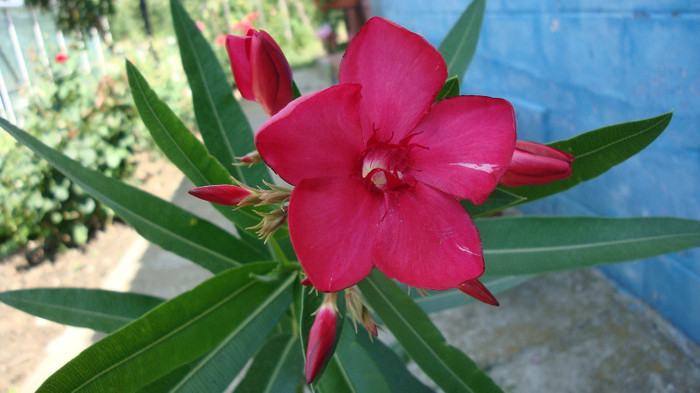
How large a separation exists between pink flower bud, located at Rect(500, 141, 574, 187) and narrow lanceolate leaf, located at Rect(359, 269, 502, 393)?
33 cm

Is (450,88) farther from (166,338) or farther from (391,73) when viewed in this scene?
(166,338)

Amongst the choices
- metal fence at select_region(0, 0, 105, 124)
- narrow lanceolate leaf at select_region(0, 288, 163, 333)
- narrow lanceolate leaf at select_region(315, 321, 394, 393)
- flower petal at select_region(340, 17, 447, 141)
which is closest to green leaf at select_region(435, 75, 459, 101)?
flower petal at select_region(340, 17, 447, 141)

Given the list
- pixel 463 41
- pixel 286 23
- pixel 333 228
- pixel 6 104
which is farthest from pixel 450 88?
pixel 286 23

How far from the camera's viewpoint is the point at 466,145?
48 cm

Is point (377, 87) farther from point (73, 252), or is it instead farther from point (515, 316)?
point (73, 252)

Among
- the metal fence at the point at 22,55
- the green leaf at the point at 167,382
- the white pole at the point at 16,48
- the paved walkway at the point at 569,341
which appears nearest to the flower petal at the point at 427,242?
the green leaf at the point at 167,382

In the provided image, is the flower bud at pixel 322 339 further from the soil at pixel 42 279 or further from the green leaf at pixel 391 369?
the soil at pixel 42 279

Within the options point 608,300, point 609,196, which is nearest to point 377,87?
point 609,196

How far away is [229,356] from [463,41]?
693 millimetres

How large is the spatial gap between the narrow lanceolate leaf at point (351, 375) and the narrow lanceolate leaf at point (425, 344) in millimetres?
64

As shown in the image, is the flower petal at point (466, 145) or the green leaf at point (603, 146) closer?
the flower petal at point (466, 145)

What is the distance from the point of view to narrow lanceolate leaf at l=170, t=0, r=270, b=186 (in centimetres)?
89

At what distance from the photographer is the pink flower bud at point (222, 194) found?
0.56 metres

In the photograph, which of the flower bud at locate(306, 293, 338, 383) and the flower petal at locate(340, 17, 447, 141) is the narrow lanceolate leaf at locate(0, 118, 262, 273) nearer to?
the flower bud at locate(306, 293, 338, 383)
